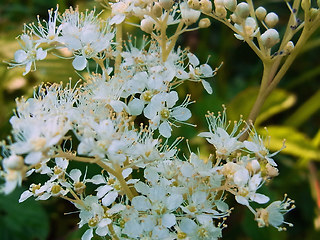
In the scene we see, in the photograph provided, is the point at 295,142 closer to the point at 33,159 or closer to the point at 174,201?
the point at 174,201

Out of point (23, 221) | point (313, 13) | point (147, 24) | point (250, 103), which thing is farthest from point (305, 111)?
point (23, 221)

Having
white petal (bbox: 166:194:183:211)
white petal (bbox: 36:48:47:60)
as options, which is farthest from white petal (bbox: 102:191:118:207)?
white petal (bbox: 36:48:47:60)

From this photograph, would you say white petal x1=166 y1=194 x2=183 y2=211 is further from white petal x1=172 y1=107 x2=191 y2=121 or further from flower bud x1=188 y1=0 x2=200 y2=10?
flower bud x1=188 y1=0 x2=200 y2=10

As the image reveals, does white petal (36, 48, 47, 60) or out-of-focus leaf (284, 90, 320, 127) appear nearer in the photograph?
white petal (36, 48, 47, 60)

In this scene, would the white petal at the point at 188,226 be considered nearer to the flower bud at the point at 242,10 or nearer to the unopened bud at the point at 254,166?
the unopened bud at the point at 254,166

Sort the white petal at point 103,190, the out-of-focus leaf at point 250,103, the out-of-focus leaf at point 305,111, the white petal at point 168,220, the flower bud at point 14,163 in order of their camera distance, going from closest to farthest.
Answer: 1. the flower bud at point 14,163
2. the white petal at point 168,220
3. the white petal at point 103,190
4. the out-of-focus leaf at point 250,103
5. the out-of-focus leaf at point 305,111

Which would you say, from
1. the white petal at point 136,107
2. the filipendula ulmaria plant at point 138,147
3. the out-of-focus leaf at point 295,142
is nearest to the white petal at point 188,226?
the filipendula ulmaria plant at point 138,147
